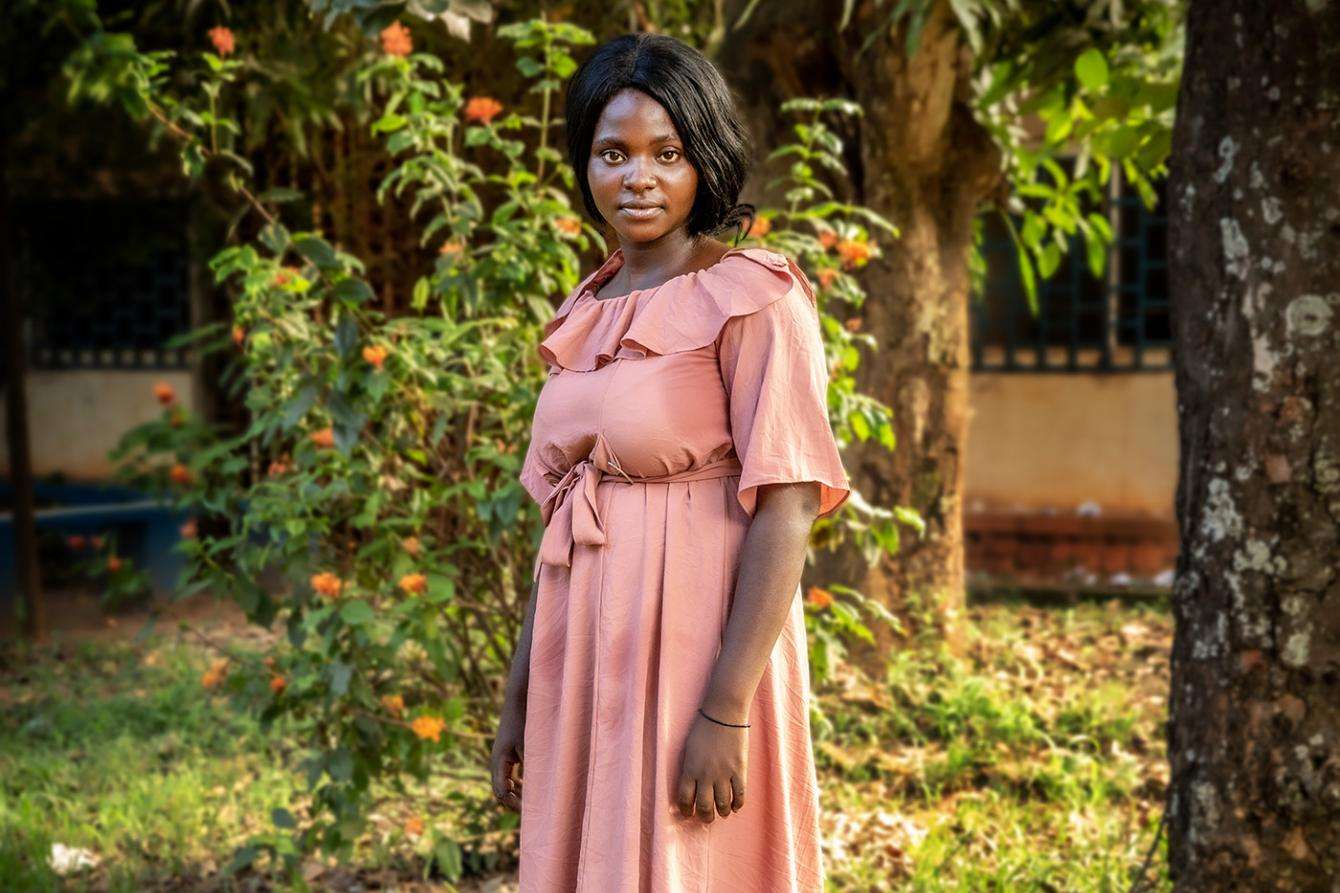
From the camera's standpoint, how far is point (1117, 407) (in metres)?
8.16

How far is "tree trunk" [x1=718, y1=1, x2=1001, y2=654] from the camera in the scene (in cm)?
456

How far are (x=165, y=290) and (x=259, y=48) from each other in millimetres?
8071

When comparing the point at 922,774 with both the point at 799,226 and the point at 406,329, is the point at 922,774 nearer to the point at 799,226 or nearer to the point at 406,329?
the point at 799,226

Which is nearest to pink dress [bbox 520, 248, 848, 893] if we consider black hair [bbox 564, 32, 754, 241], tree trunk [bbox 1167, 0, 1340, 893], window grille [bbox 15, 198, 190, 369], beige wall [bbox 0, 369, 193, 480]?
black hair [bbox 564, 32, 754, 241]

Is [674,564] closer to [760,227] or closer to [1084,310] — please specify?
[760,227]

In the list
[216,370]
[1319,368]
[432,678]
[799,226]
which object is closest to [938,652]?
[799,226]

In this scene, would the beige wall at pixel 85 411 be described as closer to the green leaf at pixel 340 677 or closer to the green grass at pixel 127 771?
the green grass at pixel 127 771

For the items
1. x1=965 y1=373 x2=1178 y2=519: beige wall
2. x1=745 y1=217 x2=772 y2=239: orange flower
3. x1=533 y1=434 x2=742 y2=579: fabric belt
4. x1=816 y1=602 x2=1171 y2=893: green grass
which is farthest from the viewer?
x1=965 y1=373 x2=1178 y2=519: beige wall

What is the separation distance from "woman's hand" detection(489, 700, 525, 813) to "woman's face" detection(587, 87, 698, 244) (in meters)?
0.77

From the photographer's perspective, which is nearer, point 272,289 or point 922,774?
point 272,289

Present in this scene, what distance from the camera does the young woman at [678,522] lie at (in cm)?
169

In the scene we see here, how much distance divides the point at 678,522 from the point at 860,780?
2.54m

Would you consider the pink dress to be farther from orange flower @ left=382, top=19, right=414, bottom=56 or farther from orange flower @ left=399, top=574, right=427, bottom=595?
orange flower @ left=382, top=19, right=414, bottom=56

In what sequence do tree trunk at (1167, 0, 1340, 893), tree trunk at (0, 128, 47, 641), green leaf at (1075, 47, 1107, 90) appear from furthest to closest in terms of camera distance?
1. tree trunk at (0, 128, 47, 641)
2. green leaf at (1075, 47, 1107, 90)
3. tree trunk at (1167, 0, 1340, 893)
